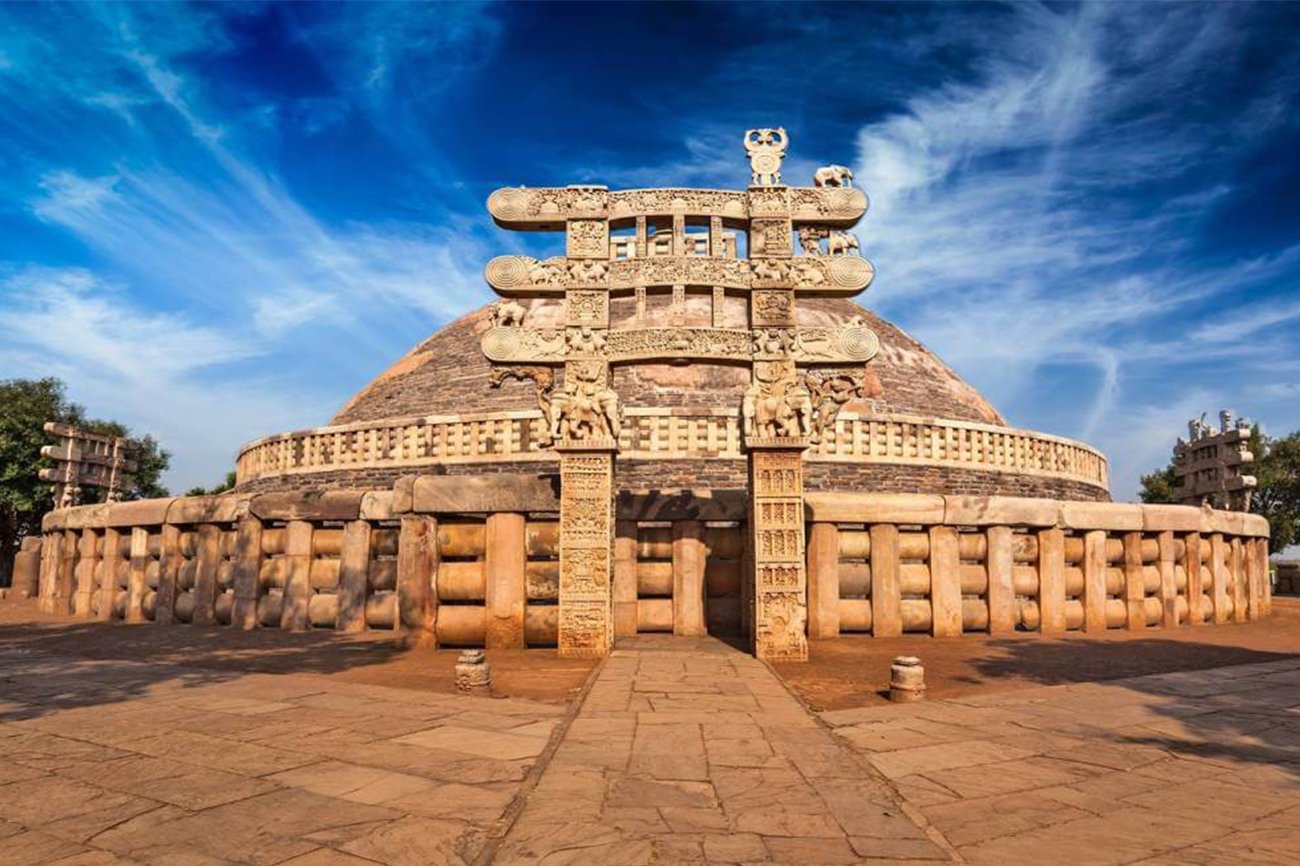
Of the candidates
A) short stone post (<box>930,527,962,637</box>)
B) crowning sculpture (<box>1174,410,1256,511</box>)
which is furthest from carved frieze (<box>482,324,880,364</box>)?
crowning sculpture (<box>1174,410,1256,511</box>)

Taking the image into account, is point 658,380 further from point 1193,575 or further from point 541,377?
point 1193,575

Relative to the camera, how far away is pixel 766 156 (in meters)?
8.70

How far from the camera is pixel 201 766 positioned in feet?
12.4

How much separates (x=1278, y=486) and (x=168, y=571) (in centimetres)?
4067

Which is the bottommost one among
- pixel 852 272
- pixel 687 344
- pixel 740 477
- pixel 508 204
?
pixel 740 477

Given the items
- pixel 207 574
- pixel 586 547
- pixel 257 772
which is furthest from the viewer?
pixel 207 574

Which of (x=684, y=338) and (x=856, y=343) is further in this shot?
(x=684, y=338)

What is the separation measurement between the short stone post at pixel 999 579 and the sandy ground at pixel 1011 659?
299mm

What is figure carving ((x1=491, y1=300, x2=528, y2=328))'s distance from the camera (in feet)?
27.8

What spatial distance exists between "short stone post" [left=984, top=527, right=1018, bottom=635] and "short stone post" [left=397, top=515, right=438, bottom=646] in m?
6.85

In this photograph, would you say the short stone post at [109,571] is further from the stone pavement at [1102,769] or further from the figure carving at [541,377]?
the stone pavement at [1102,769]

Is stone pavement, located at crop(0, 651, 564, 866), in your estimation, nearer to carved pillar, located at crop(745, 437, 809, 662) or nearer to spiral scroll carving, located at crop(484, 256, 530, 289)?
carved pillar, located at crop(745, 437, 809, 662)

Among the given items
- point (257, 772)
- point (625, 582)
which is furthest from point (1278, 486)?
point (257, 772)

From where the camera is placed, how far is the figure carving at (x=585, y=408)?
8.16 metres
